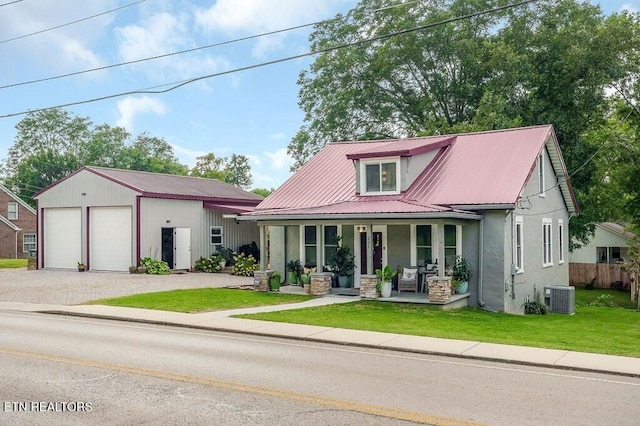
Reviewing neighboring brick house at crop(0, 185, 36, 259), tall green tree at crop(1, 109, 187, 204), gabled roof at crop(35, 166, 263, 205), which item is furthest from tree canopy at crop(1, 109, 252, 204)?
gabled roof at crop(35, 166, 263, 205)

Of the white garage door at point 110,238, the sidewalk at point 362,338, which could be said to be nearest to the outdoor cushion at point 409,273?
the sidewalk at point 362,338

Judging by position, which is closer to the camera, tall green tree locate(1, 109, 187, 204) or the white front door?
the white front door

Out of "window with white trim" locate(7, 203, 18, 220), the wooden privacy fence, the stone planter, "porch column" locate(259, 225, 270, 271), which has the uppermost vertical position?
"window with white trim" locate(7, 203, 18, 220)

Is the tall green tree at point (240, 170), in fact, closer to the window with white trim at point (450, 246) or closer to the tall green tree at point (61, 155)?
the tall green tree at point (61, 155)

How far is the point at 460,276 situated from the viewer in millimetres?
20016

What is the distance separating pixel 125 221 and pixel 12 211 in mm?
28903

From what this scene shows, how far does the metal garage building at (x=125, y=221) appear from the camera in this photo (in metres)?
29.9

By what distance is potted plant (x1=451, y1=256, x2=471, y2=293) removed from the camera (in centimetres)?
1992

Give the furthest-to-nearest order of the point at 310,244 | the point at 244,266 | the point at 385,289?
the point at 244,266, the point at 310,244, the point at 385,289

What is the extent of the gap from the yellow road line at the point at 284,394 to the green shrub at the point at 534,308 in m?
15.8

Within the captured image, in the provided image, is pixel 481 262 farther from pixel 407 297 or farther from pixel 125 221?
pixel 125 221

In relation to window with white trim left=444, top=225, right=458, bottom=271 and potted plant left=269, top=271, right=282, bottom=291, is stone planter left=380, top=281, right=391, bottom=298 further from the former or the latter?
potted plant left=269, top=271, right=282, bottom=291

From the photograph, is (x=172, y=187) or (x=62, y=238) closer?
(x=62, y=238)

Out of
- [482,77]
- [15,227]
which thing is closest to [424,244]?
[482,77]
